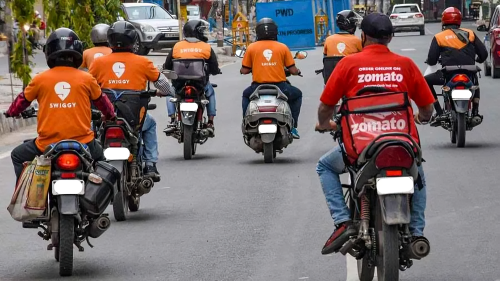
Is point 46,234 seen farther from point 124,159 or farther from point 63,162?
point 124,159

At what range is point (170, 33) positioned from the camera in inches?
1655

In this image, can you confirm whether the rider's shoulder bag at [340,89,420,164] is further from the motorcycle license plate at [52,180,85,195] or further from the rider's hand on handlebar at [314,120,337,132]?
the motorcycle license plate at [52,180,85,195]

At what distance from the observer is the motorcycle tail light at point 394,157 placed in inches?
273

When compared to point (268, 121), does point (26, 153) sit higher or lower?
higher

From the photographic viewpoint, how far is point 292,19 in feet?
125

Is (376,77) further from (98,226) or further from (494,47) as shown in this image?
(494,47)

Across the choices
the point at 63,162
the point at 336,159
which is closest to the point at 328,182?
the point at 336,159

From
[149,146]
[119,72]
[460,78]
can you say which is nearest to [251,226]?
[149,146]

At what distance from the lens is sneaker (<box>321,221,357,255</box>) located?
732cm

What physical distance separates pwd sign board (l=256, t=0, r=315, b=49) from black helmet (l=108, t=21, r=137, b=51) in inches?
1042

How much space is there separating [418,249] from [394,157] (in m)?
0.54

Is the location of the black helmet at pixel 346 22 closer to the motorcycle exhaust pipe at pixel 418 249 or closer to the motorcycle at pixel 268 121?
the motorcycle at pixel 268 121

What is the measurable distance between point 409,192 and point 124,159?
13.1ft

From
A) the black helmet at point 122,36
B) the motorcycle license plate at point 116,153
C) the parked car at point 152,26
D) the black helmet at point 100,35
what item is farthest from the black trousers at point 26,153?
the parked car at point 152,26
